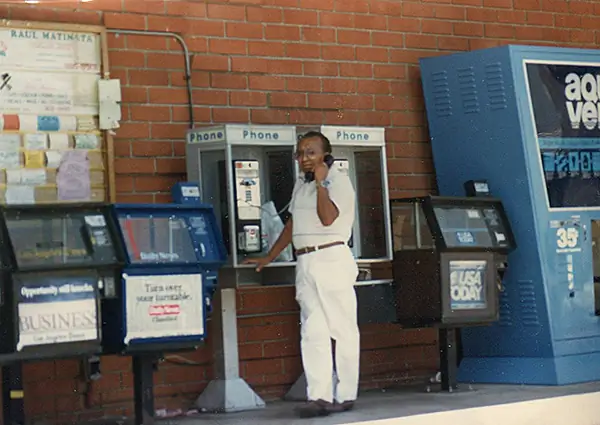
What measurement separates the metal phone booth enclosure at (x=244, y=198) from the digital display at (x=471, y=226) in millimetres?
425

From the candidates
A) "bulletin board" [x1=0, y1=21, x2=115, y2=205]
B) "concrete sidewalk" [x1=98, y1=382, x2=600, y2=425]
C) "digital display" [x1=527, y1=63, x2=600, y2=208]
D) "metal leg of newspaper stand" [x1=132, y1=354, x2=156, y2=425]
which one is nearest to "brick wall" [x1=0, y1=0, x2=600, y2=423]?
"bulletin board" [x1=0, y1=21, x2=115, y2=205]

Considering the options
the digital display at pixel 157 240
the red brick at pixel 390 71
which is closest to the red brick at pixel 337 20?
the red brick at pixel 390 71

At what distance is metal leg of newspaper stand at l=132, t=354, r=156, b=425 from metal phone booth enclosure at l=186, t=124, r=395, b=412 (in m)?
0.94

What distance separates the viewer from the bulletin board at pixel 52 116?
335 inches

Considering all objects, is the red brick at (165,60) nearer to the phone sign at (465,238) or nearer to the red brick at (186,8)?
the red brick at (186,8)

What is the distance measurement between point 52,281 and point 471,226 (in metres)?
3.53

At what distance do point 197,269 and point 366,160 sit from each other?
2168mm

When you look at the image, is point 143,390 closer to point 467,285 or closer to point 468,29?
point 467,285

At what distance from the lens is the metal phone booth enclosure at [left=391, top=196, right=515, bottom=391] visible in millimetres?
9398

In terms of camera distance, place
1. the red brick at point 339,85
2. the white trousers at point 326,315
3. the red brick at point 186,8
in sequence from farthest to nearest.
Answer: the red brick at point 339,85, the red brick at point 186,8, the white trousers at point 326,315

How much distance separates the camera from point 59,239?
765cm

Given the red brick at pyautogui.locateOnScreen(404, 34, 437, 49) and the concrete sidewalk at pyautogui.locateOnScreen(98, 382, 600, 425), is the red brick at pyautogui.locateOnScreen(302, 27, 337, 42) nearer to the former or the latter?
the red brick at pyautogui.locateOnScreen(404, 34, 437, 49)

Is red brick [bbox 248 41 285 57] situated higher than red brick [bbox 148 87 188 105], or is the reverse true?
red brick [bbox 248 41 285 57]

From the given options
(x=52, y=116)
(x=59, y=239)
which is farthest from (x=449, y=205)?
(x=59, y=239)
